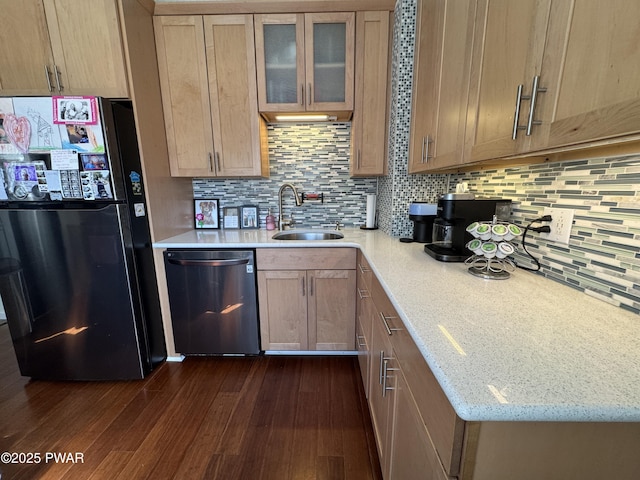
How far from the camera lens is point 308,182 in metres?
2.33

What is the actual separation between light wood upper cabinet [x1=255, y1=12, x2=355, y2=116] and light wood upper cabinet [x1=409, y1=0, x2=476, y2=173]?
0.51 metres

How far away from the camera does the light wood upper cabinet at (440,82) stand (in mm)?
1090

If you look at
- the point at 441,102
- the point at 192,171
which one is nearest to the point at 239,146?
the point at 192,171

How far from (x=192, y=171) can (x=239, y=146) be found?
0.42m

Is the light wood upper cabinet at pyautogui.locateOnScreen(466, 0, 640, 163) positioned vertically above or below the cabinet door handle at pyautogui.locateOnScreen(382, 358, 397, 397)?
above

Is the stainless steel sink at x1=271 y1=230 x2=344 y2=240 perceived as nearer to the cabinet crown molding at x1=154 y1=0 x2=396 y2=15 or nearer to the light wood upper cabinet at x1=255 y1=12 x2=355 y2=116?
the light wood upper cabinet at x1=255 y1=12 x2=355 y2=116

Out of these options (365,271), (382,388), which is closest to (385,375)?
(382,388)

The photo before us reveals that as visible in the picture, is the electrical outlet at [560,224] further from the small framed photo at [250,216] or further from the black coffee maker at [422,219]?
the small framed photo at [250,216]

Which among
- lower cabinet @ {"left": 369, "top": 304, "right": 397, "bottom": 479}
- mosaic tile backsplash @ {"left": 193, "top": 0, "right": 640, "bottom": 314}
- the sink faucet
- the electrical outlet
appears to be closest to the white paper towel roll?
mosaic tile backsplash @ {"left": 193, "top": 0, "right": 640, "bottom": 314}

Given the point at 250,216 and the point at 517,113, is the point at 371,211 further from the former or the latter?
the point at 517,113

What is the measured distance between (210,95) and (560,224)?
2191 mm

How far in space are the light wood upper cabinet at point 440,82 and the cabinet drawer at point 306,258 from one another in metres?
0.75

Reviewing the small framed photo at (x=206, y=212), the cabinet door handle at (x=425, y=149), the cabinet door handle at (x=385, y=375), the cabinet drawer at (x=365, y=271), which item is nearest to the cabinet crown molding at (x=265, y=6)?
the cabinet door handle at (x=425, y=149)

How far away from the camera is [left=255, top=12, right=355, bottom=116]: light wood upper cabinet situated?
5.87 ft
